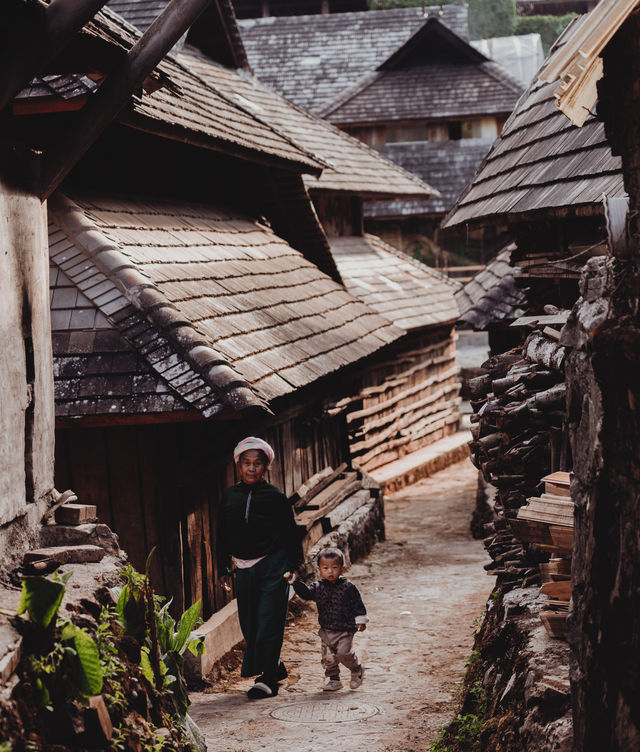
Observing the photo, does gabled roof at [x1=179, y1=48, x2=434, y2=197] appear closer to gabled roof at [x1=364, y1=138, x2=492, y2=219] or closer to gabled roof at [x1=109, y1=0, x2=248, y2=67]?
gabled roof at [x1=109, y1=0, x2=248, y2=67]

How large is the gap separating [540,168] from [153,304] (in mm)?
3170

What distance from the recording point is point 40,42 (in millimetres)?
4285

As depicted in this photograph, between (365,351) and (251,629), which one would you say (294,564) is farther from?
(365,351)

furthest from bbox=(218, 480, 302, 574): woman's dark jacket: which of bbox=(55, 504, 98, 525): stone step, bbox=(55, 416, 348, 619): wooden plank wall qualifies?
bbox=(55, 504, 98, 525): stone step

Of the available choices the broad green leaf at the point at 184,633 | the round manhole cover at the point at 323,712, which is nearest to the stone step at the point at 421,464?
the round manhole cover at the point at 323,712

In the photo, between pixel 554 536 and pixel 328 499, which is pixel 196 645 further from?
pixel 328 499

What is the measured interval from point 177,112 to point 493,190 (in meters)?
2.88

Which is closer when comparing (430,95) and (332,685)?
(332,685)

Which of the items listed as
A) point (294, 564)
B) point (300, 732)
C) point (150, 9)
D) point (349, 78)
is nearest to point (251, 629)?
point (294, 564)

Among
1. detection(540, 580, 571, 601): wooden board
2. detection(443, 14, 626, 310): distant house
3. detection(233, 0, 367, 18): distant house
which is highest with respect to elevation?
detection(233, 0, 367, 18): distant house

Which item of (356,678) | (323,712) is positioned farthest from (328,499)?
(323,712)

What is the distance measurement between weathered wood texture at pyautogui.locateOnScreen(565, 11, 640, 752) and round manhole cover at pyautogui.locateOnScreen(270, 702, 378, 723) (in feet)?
9.46

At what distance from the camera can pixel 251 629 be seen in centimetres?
687

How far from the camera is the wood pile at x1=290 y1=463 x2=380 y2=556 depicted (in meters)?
10.1
